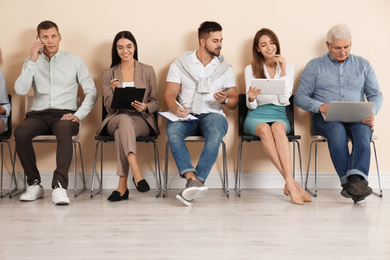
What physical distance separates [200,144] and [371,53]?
1735 mm

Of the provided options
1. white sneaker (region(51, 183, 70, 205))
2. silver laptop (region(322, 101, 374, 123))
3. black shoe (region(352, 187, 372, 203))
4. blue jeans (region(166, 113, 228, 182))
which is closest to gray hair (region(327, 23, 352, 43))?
silver laptop (region(322, 101, 374, 123))

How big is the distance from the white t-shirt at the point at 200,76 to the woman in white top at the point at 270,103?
183mm

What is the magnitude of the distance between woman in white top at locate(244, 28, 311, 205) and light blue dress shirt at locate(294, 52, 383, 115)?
148 mm

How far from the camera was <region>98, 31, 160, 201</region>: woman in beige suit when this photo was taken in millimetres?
3039

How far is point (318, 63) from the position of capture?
3.41 metres

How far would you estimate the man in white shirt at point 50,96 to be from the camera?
10.1ft

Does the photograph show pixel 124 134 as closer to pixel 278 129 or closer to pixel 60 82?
pixel 60 82

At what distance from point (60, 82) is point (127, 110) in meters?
0.62

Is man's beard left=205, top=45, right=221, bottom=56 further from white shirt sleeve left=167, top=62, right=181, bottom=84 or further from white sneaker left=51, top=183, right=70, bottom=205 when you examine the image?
white sneaker left=51, top=183, right=70, bottom=205

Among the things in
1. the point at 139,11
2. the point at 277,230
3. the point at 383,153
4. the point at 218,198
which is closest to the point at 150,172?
the point at 218,198

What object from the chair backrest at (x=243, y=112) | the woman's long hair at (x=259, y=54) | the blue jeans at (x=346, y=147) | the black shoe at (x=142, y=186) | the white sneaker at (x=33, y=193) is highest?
the woman's long hair at (x=259, y=54)

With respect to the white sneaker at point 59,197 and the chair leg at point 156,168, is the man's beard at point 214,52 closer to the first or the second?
the chair leg at point 156,168

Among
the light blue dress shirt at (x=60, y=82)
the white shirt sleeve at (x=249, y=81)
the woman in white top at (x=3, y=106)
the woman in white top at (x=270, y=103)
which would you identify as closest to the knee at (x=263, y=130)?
the woman in white top at (x=270, y=103)

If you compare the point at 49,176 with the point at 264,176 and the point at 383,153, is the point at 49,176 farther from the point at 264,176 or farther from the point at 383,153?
the point at 383,153
